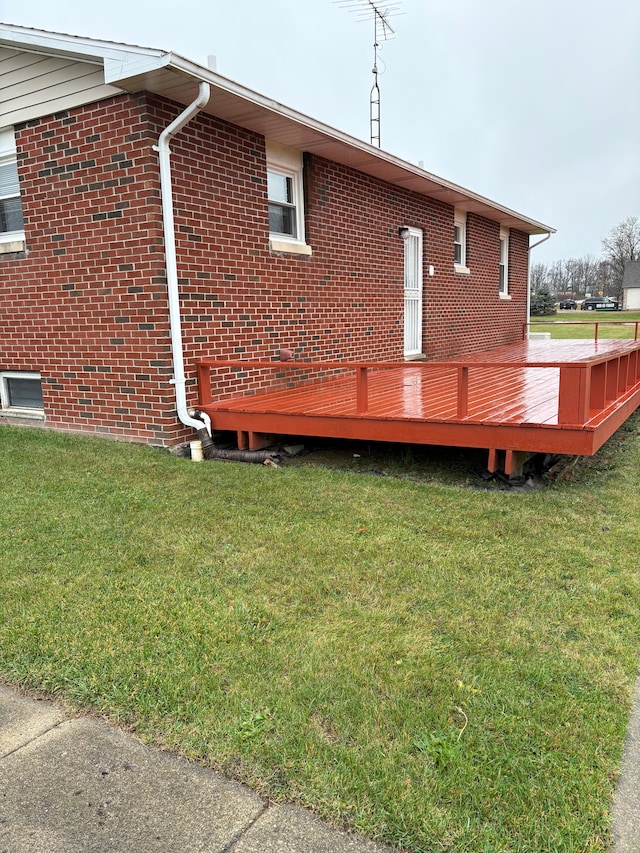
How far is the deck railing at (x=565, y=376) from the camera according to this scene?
4.82 m

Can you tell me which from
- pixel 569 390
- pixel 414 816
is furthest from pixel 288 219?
pixel 414 816

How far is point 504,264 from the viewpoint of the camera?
15.3 m

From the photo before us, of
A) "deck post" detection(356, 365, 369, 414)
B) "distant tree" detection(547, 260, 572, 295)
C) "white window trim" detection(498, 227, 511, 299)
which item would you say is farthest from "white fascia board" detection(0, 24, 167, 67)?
"distant tree" detection(547, 260, 572, 295)

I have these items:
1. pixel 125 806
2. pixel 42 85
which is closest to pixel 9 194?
pixel 42 85

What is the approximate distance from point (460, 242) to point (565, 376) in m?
8.71

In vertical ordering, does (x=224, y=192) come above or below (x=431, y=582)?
above

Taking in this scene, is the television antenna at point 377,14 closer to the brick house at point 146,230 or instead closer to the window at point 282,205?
the window at point 282,205

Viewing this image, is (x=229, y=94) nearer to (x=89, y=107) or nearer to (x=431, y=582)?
(x=89, y=107)

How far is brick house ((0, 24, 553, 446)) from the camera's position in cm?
584

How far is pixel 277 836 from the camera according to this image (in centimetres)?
187

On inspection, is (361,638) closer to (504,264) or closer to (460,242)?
(460,242)

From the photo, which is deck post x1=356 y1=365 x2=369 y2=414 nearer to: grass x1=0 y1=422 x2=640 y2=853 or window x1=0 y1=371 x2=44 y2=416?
grass x1=0 y1=422 x2=640 y2=853

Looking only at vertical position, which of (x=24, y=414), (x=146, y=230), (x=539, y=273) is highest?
(x=539, y=273)

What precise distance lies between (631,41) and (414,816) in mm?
25245
